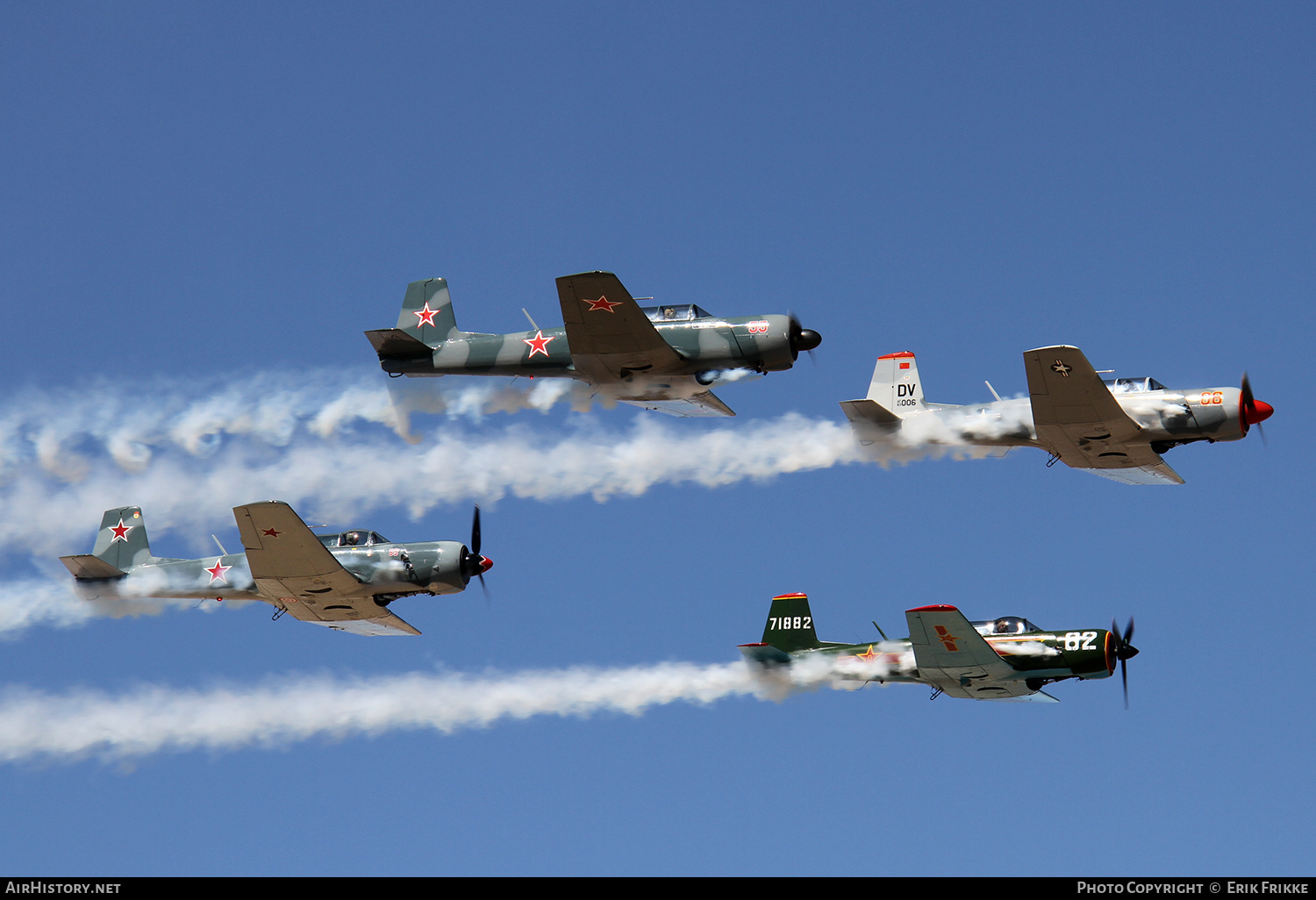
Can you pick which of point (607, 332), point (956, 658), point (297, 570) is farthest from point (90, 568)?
point (956, 658)

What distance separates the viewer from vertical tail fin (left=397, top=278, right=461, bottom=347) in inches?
1501

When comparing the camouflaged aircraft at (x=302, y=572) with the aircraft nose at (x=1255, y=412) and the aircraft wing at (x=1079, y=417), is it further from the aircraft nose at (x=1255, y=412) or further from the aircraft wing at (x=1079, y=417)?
the aircraft nose at (x=1255, y=412)

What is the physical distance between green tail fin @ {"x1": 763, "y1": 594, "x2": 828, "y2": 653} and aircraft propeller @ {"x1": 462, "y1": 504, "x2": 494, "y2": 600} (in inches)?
429

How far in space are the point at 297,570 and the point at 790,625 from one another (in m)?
15.1

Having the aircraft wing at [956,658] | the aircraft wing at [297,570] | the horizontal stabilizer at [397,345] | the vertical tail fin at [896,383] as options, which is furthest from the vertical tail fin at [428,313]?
the aircraft wing at [956,658]

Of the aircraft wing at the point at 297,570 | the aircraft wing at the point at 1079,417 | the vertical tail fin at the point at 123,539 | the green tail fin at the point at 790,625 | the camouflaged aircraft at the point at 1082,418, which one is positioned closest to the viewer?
the aircraft wing at the point at 297,570

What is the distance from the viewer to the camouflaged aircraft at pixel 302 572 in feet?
109

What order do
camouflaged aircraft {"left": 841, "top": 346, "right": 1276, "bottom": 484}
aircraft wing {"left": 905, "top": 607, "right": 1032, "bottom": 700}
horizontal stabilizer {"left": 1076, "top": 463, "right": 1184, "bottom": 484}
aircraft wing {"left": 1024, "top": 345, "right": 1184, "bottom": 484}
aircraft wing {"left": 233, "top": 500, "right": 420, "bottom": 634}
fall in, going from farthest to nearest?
1. horizontal stabilizer {"left": 1076, "top": 463, "right": 1184, "bottom": 484}
2. aircraft wing {"left": 905, "top": 607, "right": 1032, "bottom": 700}
3. camouflaged aircraft {"left": 841, "top": 346, "right": 1276, "bottom": 484}
4. aircraft wing {"left": 1024, "top": 345, "right": 1184, "bottom": 484}
5. aircraft wing {"left": 233, "top": 500, "right": 420, "bottom": 634}

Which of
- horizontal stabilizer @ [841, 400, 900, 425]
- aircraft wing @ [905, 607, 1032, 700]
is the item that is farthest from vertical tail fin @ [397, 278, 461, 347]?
aircraft wing @ [905, 607, 1032, 700]

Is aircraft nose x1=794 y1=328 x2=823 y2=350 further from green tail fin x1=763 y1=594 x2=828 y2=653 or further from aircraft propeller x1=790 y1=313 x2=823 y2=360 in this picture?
green tail fin x1=763 y1=594 x2=828 y2=653

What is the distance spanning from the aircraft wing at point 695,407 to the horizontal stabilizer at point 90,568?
44.9 ft

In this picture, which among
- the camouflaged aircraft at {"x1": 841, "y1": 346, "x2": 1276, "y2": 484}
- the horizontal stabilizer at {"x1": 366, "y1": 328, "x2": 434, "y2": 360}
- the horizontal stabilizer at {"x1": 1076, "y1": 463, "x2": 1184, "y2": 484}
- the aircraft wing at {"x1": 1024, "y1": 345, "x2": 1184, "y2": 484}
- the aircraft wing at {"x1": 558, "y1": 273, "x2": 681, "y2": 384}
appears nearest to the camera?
the aircraft wing at {"x1": 558, "y1": 273, "x2": 681, "y2": 384}

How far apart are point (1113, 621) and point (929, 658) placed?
15.3ft
